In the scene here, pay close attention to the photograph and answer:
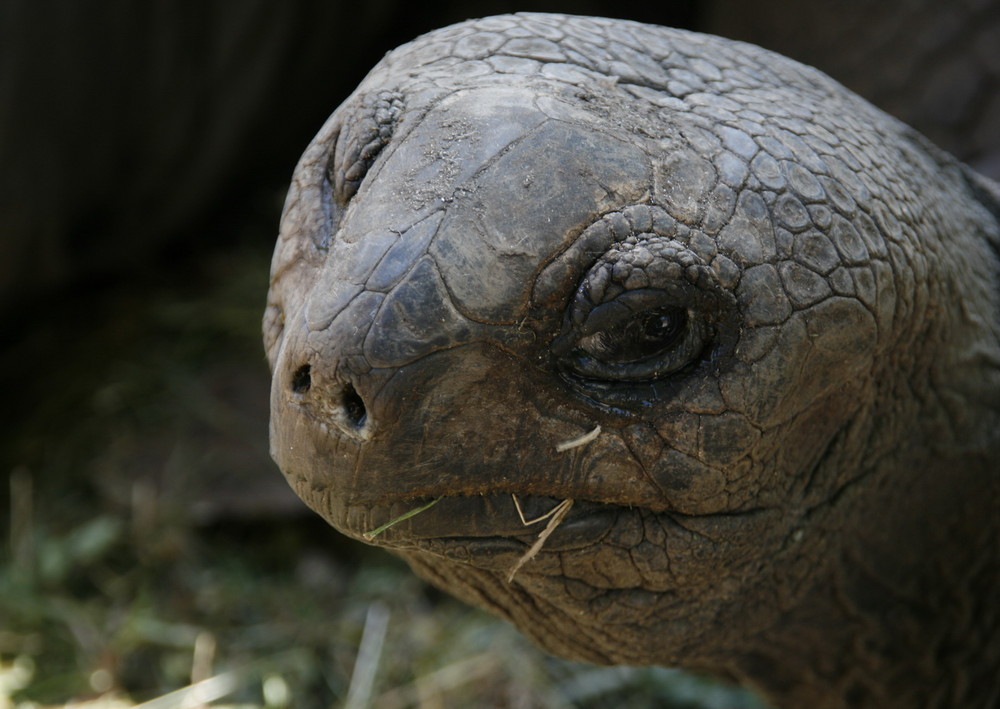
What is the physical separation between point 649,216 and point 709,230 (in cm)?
11

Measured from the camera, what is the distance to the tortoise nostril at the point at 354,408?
1.61m

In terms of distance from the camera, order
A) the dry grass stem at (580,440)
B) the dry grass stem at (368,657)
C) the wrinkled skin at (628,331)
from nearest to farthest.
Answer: the wrinkled skin at (628,331) < the dry grass stem at (580,440) < the dry grass stem at (368,657)

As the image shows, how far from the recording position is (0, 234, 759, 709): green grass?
11.4 ft

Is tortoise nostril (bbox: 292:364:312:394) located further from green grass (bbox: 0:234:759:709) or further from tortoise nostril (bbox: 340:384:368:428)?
green grass (bbox: 0:234:759:709)

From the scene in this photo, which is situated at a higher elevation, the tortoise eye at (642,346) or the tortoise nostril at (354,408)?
the tortoise eye at (642,346)

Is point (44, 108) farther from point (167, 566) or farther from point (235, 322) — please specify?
point (167, 566)

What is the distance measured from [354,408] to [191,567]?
276 centimetres

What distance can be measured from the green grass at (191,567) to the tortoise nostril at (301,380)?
6.32ft

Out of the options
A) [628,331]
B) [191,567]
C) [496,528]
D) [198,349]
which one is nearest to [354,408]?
[496,528]

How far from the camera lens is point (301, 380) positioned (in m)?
1.66

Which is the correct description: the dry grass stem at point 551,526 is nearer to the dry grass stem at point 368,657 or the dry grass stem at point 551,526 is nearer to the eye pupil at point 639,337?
the eye pupil at point 639,337

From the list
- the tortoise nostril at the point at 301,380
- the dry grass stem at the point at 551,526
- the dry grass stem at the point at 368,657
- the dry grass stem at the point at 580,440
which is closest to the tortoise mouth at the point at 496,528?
the dry grass stem at the point at 551,526

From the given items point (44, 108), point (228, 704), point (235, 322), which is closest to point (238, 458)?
point (235, 322)

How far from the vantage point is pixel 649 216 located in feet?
5.28
